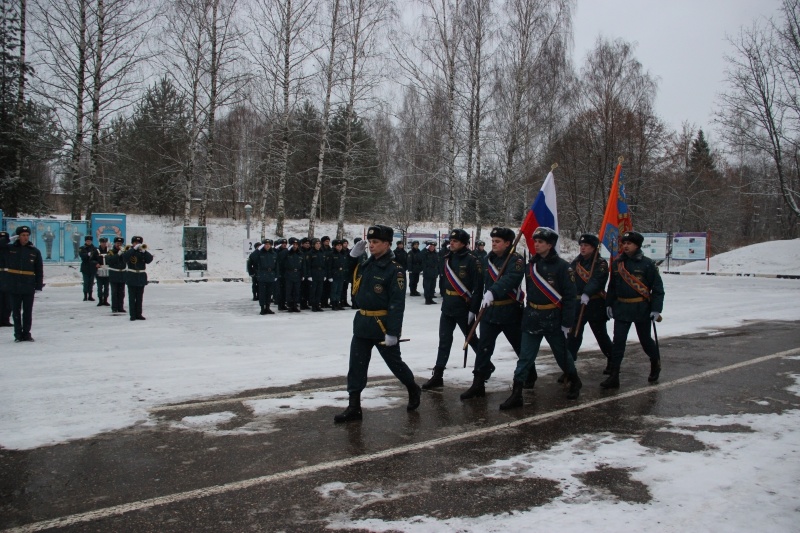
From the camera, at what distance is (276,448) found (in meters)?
5.02

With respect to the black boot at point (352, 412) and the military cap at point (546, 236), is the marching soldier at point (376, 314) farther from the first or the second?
the military cap at point (546, 236)

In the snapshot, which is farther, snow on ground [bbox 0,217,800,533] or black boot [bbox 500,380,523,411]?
black boot [bbox 500,380,523,411]

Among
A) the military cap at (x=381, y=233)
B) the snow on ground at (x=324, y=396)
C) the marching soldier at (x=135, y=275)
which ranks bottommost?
the snow on ground at (x=324, y=396)

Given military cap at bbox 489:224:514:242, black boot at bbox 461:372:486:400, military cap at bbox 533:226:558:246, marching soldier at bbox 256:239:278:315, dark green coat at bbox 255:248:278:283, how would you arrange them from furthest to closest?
dark green coat at bbox 255:248:278:283 → marching soldier at bbox 256:239:278:315 → military cap at bbox 489:224:514:242 → black boot at bbox 461:372:486:400 → military cap at bbox 533:226:558:246

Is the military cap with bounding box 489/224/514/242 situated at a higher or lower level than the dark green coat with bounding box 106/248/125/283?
higher

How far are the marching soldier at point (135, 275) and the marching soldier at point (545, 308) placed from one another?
10.1 meters

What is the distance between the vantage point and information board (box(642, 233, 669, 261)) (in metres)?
34.5

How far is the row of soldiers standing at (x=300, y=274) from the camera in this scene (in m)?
15.3

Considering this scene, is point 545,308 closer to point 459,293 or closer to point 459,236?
point 459,293

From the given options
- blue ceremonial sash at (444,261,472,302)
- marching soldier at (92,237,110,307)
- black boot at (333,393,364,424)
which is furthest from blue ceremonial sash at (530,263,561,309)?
marching soldier at (92,237,110,307)

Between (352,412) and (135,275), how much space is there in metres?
9.83

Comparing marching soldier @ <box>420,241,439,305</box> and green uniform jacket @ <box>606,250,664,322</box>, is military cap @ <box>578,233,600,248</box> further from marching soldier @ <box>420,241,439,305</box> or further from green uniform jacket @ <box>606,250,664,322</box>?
marching soldier @ <box>420,241,439,305</box>

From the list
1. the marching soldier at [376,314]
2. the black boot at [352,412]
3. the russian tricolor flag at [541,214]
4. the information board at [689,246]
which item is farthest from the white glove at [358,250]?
the information board at [689,246]

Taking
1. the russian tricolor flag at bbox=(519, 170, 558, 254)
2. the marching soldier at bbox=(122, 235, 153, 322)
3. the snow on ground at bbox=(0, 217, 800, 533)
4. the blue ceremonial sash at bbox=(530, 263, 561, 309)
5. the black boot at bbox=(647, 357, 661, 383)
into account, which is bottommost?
the snow on ground at bbox=(0, 217, 800, 533)
